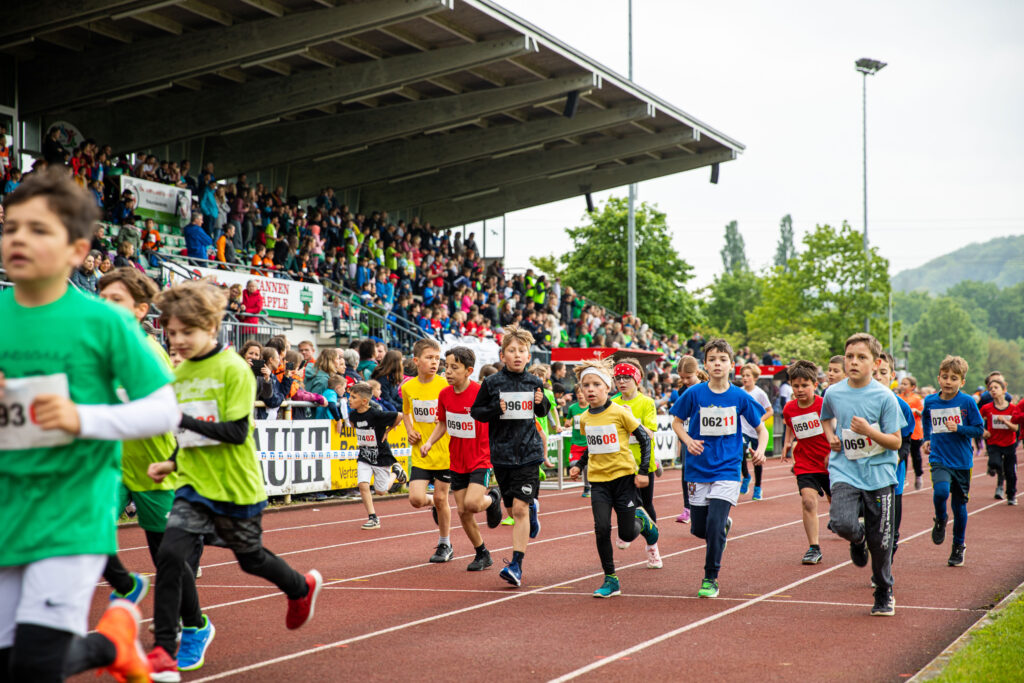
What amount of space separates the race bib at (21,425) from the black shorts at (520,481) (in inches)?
237

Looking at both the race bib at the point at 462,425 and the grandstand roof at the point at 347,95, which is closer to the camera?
the race bib at the point at 462,425

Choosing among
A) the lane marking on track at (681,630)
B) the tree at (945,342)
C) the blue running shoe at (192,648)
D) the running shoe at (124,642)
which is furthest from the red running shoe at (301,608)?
the tree at (945,342)

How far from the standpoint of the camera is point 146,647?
6.64 m

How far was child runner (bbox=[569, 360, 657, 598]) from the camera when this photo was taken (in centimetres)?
875

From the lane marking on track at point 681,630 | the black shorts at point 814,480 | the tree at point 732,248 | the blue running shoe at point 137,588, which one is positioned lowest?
the lane marking on track at point 681,630

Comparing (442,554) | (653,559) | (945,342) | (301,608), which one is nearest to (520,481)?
(442,554)

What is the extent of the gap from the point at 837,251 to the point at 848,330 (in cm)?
403

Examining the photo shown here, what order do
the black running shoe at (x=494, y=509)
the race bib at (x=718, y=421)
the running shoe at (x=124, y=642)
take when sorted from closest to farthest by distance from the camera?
the running shoe at (x=124, y=642) < the race bib at (x=718, y=421) < the black running shoe at (x=494, y=509)

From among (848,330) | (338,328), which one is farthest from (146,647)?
(848,330)

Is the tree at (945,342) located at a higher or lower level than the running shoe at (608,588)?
higher

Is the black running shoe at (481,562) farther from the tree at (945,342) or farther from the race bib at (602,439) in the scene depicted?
the tree at (945,342)

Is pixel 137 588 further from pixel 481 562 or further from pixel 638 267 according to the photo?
pixel 638 267

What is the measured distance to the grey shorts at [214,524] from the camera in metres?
5.67

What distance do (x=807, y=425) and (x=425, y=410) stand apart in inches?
153
